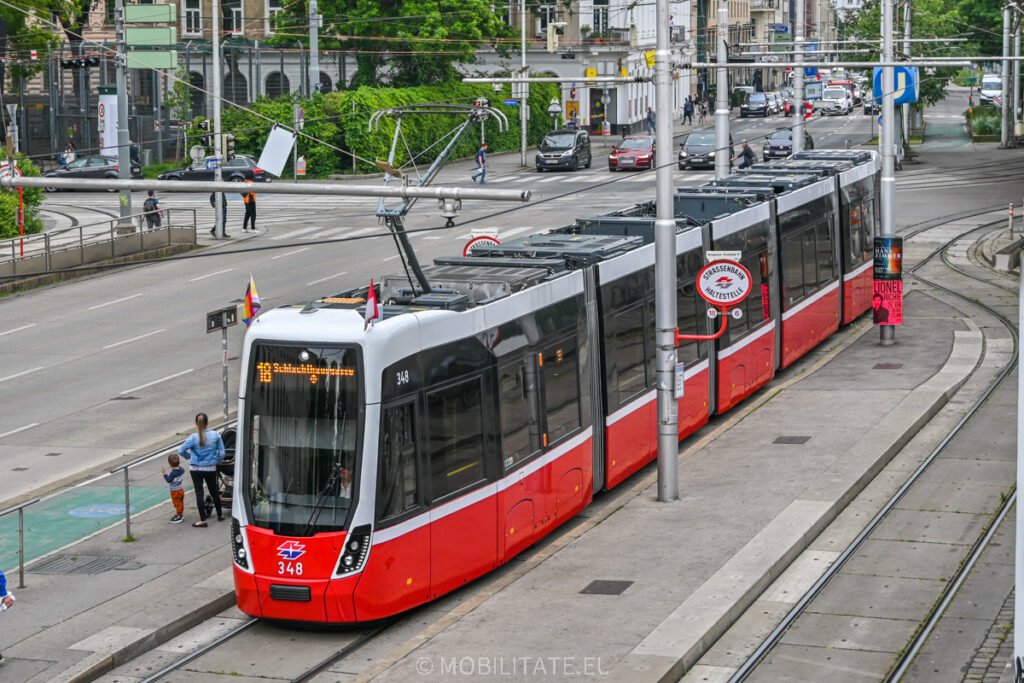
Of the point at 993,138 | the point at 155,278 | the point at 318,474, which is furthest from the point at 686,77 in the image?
the point at 318,474

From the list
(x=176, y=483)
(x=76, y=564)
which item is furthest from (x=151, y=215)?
(x=76, y=564)

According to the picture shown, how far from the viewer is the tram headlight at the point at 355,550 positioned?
1374 cm

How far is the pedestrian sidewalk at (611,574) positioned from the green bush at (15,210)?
81.9ft

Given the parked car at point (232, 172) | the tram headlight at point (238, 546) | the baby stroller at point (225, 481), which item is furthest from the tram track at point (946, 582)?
the parked car at point (232, 172)

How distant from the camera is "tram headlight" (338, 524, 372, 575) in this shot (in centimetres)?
1374

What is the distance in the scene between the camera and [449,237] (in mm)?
45062

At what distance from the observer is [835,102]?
316ft

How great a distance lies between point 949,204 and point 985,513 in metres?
35.4

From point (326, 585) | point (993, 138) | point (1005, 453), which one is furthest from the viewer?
point (993, 138)

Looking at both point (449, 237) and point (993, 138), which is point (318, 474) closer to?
point (449, 237)

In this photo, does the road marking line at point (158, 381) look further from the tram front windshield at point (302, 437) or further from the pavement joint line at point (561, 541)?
the tram front windshield at point (302, 437)

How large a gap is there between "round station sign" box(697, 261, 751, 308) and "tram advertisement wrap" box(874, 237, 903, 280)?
29.7 feet

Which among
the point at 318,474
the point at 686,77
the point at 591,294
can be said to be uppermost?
the point at 686,77

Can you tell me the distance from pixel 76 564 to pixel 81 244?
24.2 metres
